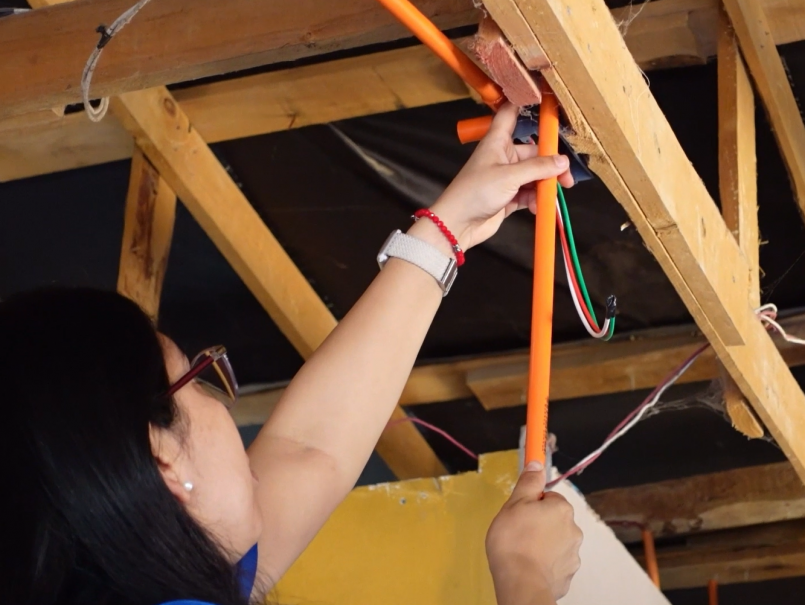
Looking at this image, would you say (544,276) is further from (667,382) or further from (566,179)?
(667,382)

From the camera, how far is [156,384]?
34.7 inches

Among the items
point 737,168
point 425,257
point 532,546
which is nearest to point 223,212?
point 425,257

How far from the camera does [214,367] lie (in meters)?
1.02

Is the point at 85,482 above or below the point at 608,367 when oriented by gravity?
below

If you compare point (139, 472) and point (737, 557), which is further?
point (737, 557)

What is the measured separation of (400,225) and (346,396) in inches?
36.3

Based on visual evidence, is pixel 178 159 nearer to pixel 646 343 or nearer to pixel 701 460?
pixel 646 343

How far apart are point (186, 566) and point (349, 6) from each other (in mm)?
749

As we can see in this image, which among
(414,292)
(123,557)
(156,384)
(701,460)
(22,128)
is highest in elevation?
(22,128)

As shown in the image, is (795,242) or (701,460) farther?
(701,460)

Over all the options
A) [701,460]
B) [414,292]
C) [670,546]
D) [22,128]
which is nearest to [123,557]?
[414,292]

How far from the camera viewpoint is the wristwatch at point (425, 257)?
3.81 ft

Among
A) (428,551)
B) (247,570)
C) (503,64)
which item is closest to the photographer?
(503,64)

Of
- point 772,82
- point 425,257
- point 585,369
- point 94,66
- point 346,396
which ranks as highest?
point 772,82
